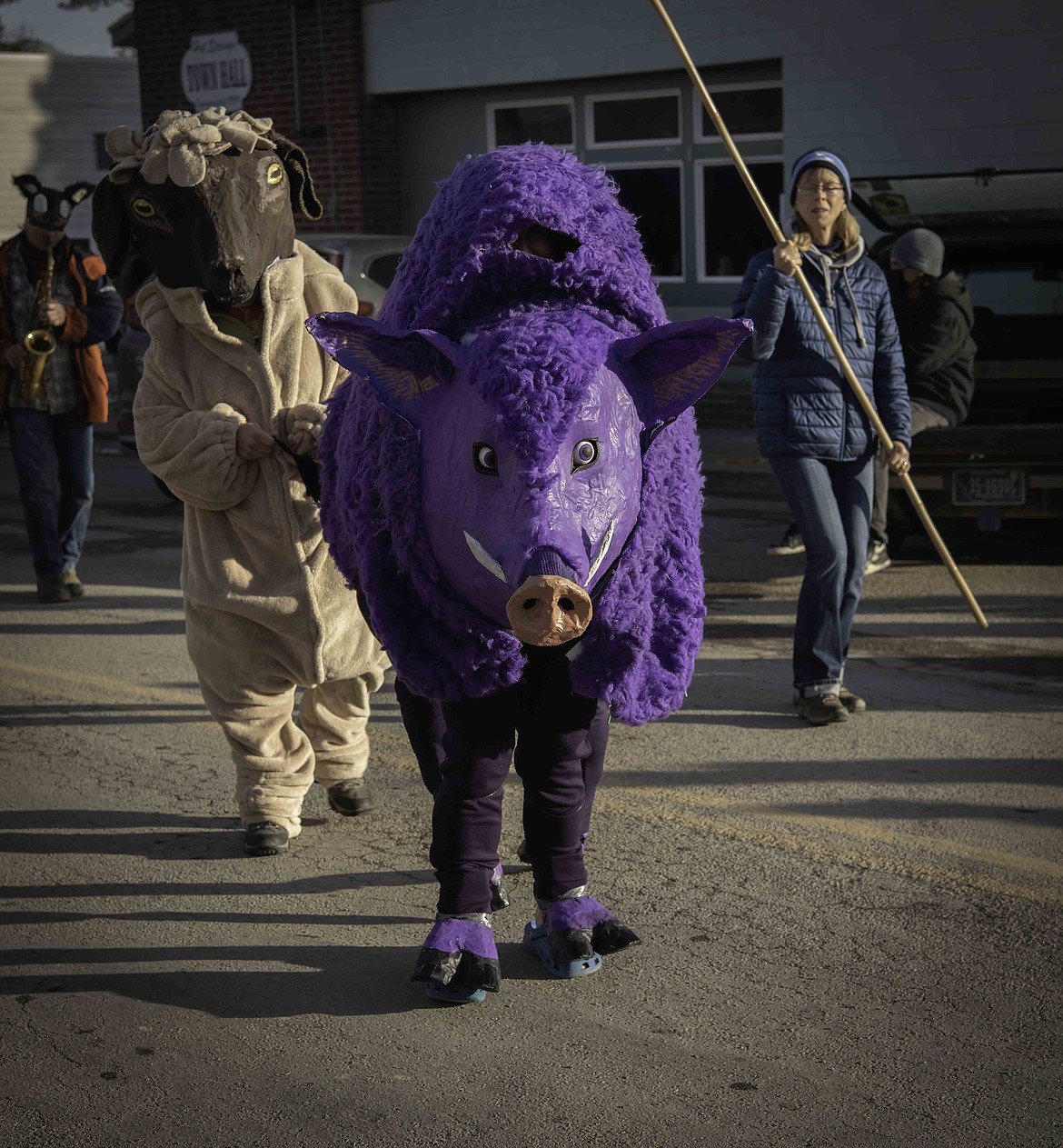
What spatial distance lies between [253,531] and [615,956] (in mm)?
1650

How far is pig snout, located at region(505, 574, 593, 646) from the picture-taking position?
308 centimetres

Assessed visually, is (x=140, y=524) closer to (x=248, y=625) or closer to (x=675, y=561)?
(x=248, y=625)

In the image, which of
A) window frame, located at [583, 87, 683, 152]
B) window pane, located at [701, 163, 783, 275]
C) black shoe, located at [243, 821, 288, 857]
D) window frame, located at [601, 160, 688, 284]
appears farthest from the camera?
window frame, located at [601, 160, 688, 284]

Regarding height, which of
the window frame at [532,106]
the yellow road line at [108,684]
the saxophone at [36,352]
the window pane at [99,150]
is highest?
the window pane at [99,150]

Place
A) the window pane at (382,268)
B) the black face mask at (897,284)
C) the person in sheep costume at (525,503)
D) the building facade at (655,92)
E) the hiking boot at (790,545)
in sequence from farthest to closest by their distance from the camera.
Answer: the building facade at (655,92)
the window pane at (382,268)
the hiking boot at (790,545)
the black face mask at (897,284)
the person in sheep costume at (525,503)

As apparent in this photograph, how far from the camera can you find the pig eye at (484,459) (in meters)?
3.33

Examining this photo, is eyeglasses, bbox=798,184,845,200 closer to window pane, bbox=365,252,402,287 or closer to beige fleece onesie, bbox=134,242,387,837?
beige fleece onesie, bbox=134,242,387,837

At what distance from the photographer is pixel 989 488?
9.05 m

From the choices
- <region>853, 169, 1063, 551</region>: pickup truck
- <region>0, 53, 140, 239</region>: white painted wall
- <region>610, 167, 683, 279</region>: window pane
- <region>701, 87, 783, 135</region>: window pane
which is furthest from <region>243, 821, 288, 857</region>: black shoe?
<region>0, 53, 140, 239</region>: white painted wall

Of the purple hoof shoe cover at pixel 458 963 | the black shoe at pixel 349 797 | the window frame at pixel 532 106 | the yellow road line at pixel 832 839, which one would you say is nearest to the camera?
the purple hoof shoe cover at pixel 458 963

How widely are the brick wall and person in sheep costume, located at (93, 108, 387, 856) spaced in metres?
14.1

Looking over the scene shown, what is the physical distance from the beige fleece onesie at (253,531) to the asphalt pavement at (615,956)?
42 centimetres

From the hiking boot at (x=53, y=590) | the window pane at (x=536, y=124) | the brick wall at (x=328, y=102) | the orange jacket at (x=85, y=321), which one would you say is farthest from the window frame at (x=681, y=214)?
the hiking boot at (x=53, y=590)

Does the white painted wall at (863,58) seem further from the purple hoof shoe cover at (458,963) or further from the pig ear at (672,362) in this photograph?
the purple hoof shoe cover at (458,963)
